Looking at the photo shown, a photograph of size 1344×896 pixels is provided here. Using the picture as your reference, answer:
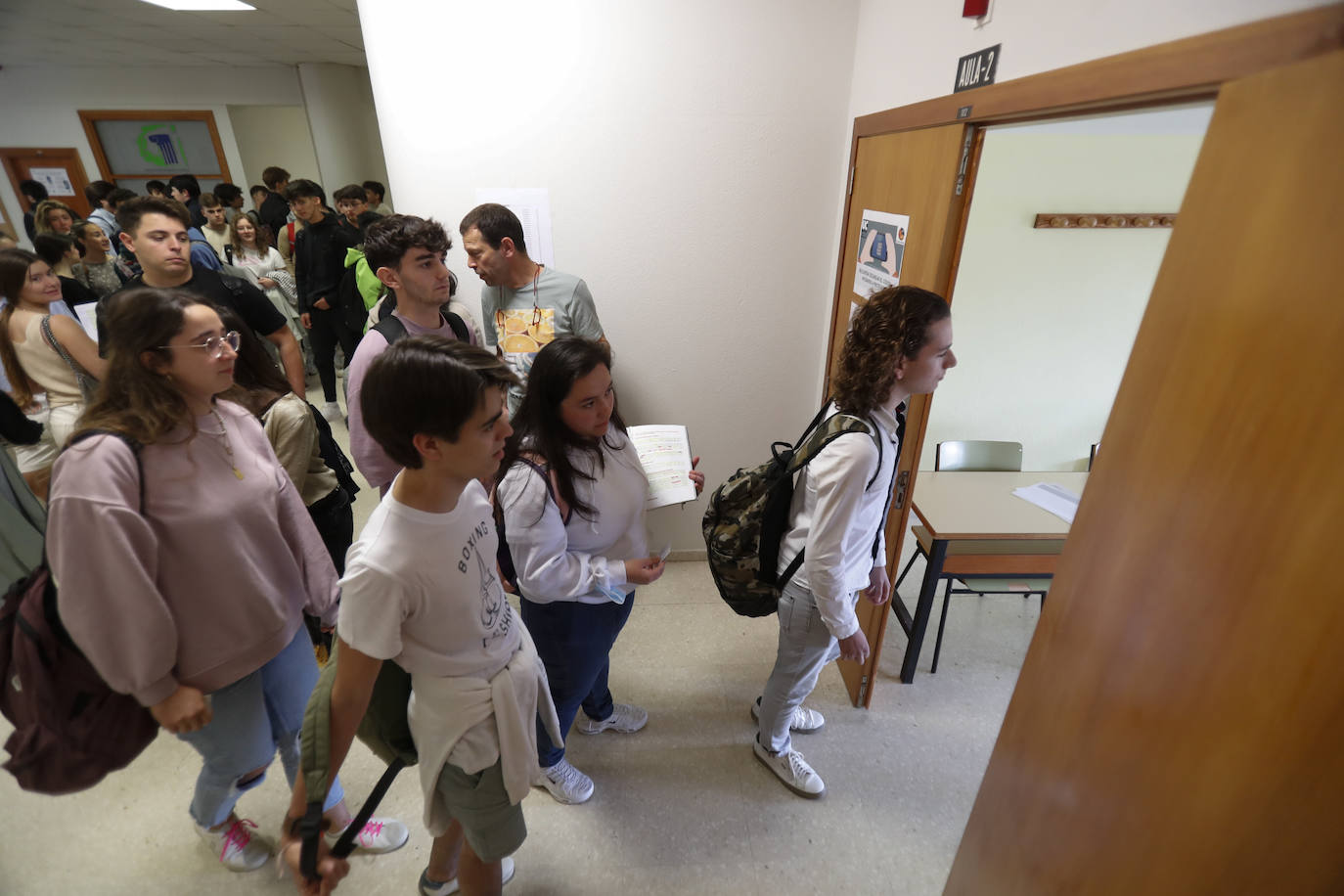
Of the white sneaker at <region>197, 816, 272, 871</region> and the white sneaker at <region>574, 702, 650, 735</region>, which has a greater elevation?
the white sneaker at <region>197, 816, 272, 871</region>

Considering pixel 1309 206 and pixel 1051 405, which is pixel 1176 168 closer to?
pixel 1051 405

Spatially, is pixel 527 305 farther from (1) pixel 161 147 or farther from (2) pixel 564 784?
(1) pixel 161 147

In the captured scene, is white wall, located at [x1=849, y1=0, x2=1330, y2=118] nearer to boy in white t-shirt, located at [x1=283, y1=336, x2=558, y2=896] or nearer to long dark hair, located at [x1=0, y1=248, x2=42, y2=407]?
boy in white t-shirt, located at [x1=283, y1=336, x2=558, y2=896]

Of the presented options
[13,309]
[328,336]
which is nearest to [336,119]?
[328,336]

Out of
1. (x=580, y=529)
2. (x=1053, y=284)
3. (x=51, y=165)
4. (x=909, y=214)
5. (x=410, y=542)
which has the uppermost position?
(x=51, y=165)

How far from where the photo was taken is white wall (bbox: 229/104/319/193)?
8234 millimetres

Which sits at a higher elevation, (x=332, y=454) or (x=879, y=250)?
(x=879, y=250)

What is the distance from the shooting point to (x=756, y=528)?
5.65 ft

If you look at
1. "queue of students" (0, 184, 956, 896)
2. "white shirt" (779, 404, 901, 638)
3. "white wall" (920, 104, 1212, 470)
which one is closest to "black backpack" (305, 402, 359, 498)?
"queue of students" (0, 184, 956, 896)

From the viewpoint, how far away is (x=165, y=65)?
7.22 meters

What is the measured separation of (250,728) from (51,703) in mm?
394

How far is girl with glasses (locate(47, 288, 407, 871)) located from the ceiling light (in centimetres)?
501

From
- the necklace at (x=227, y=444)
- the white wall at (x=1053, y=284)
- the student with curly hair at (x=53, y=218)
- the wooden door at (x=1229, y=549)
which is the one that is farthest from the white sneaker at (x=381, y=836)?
the student with curly hair at (x=53, y=218)

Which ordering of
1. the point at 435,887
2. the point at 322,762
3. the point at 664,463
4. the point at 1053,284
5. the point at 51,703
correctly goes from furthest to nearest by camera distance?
the point at 1053,284 → the point at 664,463 → the point at 435,887 → the point at 51,703 → the point at 322,762
